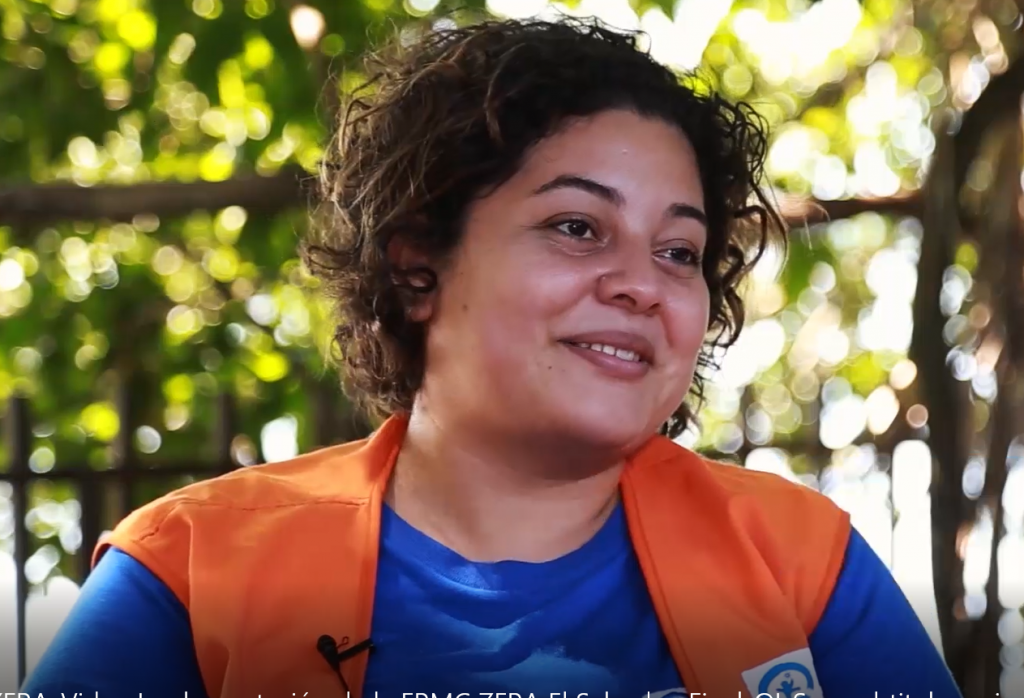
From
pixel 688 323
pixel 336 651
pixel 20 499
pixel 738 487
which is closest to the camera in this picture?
pixel 336 651

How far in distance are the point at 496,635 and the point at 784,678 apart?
13.1 inches

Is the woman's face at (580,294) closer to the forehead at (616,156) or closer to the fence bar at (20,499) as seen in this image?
the forehead at (616,156)

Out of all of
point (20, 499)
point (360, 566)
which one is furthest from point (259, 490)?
point (20, 499)

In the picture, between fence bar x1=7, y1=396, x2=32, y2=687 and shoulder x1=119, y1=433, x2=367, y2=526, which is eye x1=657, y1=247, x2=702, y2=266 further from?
fence bar x1=7, y1=396, x2=32, y2=687

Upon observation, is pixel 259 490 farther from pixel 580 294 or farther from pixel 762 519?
pixel 762 519

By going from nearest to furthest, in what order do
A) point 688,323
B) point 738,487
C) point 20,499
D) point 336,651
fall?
1. point 336,651
2. point 688,323
3. point 738,487
4. point 20,499

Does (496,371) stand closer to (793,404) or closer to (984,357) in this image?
(984,357)

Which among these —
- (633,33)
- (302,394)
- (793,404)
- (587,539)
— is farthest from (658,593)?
(793,404)

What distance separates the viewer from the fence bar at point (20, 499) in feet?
7.19

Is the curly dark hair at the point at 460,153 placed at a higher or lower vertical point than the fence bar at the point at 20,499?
higher

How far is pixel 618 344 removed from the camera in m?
1.17

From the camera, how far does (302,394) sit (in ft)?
7.44

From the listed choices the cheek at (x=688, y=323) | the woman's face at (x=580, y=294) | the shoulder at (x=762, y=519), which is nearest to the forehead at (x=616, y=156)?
the woman's face at (x=580, y=294)

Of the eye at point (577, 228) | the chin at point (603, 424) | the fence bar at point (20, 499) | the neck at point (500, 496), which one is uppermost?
the eye at point (577, 228)
